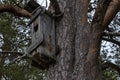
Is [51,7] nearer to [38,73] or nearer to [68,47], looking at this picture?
[68,47]

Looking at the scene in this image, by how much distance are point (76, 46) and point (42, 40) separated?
1.11ft

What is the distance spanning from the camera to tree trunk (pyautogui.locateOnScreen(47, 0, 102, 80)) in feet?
8.02

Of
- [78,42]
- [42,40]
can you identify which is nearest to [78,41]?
[78,42]

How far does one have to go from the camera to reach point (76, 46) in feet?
8.98

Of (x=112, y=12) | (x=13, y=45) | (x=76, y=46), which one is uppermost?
(x=112, y=12)

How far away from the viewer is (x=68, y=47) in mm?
2730

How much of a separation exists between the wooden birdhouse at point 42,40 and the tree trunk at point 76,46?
0.26 ft

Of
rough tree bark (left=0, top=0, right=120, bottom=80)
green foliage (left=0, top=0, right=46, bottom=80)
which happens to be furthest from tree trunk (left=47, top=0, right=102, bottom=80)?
green foliage (left=0, top=0, right=46, bottom=80)

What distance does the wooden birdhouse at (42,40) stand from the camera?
261 centimetres

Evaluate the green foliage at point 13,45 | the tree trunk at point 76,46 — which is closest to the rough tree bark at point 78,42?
the tree trunk at point 76,46

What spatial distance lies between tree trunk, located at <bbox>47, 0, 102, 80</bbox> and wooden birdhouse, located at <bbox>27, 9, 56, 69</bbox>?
0.08 m

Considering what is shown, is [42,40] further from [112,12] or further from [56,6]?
[112,12]

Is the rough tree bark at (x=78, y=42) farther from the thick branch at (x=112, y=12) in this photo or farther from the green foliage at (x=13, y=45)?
the green foliage at (x=13, y=45)

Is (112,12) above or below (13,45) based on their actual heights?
above
